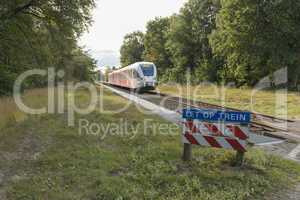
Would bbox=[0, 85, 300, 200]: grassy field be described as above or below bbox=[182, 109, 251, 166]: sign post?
below

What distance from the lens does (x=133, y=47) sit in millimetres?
107125

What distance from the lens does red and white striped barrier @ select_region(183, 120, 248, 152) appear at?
6613 millimetres

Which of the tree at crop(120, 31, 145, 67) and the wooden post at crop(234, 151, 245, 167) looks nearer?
the wooden post at crop(234, 151, 245, 167)

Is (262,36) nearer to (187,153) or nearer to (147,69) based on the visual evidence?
(147,69)

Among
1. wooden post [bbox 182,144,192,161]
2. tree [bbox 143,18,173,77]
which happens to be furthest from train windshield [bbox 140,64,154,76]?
tree [bbox 143,18,173,77]

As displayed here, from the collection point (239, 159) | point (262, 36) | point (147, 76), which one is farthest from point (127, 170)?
point (262, 36)

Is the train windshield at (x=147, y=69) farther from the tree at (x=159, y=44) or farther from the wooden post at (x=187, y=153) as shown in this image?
the tree at (x=159, y=44)

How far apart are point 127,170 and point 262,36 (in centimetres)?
2955

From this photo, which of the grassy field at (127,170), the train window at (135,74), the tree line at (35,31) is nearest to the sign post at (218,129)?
the grassy field at (127,170)

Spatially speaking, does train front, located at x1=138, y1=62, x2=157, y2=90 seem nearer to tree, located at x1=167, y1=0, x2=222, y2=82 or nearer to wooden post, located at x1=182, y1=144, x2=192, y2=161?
tree, located at x1=167, y1=0, x2=222, y2=82

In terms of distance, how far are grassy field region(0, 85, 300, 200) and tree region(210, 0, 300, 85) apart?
2616 cm

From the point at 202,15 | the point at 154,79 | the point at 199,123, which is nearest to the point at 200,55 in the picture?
the point at 202,15

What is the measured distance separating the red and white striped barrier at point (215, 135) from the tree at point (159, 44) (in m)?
58.4

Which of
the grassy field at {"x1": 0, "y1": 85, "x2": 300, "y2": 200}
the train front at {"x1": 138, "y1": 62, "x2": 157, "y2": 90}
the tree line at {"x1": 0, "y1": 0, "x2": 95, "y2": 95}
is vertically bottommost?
the grassy field at {"x1": 0, "y1": 85, "x2": 300, "y2": 200}
